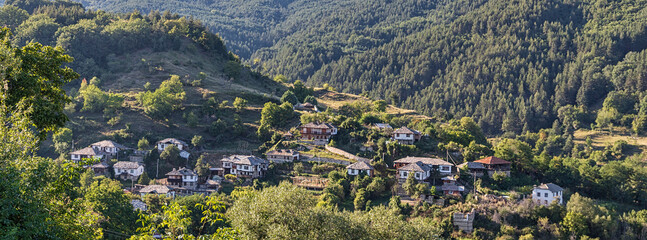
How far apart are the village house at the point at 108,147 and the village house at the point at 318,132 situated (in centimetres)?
2212

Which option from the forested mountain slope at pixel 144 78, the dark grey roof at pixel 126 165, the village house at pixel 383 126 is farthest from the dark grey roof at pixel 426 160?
the dark grey roof at pixel 126 165

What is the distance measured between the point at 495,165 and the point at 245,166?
2737cm

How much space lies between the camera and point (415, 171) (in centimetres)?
6700

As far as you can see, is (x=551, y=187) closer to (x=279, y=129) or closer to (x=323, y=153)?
(x=323, y=153)

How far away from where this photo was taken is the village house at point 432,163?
2719 inches

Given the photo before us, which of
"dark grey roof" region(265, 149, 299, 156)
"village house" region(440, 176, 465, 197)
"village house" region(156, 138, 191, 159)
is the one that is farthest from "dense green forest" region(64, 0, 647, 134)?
"village house" region(440, 176, 465, 197)

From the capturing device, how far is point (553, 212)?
201 feet

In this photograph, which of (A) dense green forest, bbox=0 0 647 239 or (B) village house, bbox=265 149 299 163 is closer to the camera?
(A) dense green forest, bbox=0 0 647 239

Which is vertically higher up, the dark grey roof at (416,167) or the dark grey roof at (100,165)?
the dark grey roof at (416,167)

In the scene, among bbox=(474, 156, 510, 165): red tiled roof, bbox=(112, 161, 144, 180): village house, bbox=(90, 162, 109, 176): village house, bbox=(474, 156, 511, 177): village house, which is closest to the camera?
bbox=(474, 156, 510, 165): red tiled roof

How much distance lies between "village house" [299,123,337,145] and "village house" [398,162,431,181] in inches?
513

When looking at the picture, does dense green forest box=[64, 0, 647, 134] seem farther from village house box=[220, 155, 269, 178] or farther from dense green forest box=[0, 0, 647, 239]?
village house box=[220, 155, 269, 178]

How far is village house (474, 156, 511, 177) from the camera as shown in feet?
229

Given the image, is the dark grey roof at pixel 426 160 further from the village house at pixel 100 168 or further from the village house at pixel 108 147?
the village house at pixel 108 147
